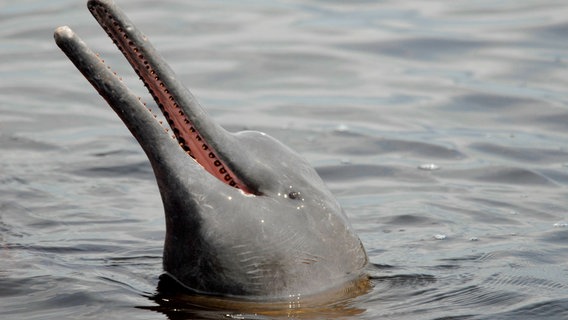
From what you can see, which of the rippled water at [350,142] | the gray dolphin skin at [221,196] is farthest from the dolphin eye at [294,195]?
the rippled water at [350,142]

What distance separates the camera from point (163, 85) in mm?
6348

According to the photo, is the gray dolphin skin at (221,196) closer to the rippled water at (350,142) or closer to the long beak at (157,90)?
the long beak at (157,90)

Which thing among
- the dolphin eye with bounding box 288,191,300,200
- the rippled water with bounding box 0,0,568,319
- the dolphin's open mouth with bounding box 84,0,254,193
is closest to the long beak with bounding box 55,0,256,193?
the dolphin's open mouth with bounding box 84,0,254,193

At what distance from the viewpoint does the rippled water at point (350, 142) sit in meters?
7.09

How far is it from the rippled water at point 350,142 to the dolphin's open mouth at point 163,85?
80cm

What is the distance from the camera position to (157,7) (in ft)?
55.7

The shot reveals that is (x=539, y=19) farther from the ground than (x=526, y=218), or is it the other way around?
(x=539, y=19)

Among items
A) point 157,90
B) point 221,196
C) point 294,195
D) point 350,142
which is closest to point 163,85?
point 157,90

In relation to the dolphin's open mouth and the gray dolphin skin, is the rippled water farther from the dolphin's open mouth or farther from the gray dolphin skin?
the dolphin's open mouth

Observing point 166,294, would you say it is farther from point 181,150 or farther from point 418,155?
point 418,155

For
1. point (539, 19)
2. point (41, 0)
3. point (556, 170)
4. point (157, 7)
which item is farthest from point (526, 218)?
point (41, 0)

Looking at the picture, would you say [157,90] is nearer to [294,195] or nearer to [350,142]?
[294,195]

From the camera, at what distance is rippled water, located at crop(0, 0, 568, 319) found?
7.09 metres

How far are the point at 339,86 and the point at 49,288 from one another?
674 centimetres
